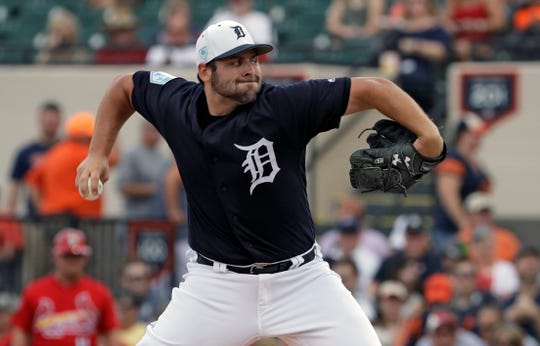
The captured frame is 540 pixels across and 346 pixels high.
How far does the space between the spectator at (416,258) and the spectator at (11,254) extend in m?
3.18

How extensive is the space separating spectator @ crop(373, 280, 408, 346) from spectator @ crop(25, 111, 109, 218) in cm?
296

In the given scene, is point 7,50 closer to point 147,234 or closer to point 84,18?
point 84,18

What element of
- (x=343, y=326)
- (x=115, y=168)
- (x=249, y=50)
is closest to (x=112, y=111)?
(x=249, y=50)

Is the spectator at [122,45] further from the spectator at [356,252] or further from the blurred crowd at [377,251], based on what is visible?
the spectator at [356,252]

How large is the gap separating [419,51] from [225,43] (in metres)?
7.27

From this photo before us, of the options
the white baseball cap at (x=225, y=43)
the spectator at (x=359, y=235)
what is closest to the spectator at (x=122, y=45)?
the spectator at (x=359, y=235)

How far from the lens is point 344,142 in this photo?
A: 1416 centimetres

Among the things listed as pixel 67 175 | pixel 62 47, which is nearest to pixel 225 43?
pixel 67 175

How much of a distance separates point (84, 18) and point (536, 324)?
7826 mm

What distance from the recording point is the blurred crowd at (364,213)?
10883 millimetres

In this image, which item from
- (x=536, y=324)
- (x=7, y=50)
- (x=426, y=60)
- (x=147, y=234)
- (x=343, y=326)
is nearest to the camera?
(x=343, y=326)

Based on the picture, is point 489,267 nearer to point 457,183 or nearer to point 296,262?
point 457,183

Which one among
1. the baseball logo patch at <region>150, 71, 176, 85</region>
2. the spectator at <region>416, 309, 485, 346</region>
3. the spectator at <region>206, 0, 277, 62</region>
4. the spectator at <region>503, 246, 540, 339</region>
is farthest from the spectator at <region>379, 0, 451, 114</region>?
the baseball logo patch at <region>150, 71, 176, 85</region>

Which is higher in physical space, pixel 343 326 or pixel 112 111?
pixel 112 111
